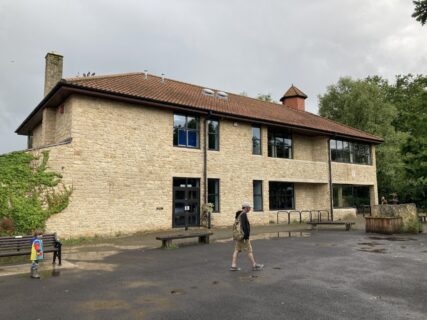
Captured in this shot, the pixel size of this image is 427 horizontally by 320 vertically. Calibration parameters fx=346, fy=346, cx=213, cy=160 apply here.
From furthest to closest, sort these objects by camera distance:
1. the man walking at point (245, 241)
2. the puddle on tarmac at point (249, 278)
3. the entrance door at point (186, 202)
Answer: the entrance door at point (186, 202) → the man walking at point (245, 241) → the puddle on tarmac at point (249, 278)

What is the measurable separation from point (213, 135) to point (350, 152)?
13044mm

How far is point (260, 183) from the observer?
2067 cm

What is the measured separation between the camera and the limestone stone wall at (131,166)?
45.0ft

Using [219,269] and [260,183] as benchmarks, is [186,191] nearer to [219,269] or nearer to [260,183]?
[260,183]

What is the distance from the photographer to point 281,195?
2242 cm

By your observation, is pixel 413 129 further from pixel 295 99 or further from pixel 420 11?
pixel 295 99

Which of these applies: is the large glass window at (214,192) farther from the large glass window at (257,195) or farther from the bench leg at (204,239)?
the bench leg at (204,239)

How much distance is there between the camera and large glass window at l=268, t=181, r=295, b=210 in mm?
21797

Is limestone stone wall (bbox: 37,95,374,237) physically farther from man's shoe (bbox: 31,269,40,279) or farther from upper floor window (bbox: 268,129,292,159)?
man's shoe (bbox: 31,269,40,279)

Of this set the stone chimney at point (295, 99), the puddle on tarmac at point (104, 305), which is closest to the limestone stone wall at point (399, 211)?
the puddle on tarmac at point (104, 305)

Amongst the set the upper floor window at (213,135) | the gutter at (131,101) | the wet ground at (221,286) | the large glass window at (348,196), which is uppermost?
the gutter at (131,101)

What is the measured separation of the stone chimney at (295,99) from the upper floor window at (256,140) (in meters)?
10.7

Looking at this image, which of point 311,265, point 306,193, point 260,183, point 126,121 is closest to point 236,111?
Answer: point 260,183

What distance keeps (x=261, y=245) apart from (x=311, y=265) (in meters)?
3.55
